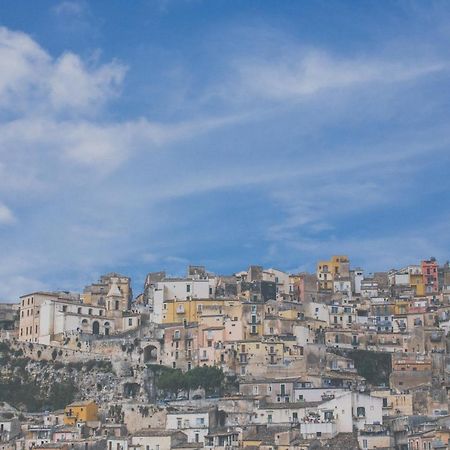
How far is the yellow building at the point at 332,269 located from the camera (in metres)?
113

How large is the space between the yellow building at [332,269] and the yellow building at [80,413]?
112 feet

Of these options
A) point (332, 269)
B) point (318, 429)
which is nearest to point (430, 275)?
point (332, 269)

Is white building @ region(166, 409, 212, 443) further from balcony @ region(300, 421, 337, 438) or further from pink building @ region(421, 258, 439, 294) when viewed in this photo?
pink building @ region(421, 258, 439, 294)

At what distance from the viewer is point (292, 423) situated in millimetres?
74500

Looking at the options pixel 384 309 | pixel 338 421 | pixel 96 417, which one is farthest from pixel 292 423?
pixel 384 309

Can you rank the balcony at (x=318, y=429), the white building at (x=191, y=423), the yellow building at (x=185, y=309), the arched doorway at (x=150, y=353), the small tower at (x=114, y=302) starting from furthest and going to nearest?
the small tower at (x=114, y=302) → the yellow building at (x=185, y=309) → the arched doorway at (x=150, y=353) → the white building at (x=191, y=423) → the balcony at (x=318, y=429)

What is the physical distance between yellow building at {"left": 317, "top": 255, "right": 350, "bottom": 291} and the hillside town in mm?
111

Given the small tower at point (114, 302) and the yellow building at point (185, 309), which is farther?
the small tower at point (114, 302)

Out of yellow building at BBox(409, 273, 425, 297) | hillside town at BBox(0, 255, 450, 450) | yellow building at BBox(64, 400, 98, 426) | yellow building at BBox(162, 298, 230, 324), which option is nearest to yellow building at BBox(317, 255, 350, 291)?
hillside town at BBox(0, 255, 450, 450)

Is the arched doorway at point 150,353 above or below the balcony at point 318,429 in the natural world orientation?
above

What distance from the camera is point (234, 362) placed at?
90.7 meters

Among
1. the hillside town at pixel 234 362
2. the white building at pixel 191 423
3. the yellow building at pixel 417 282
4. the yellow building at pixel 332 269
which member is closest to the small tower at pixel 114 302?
the hillside town at pixel 234 362

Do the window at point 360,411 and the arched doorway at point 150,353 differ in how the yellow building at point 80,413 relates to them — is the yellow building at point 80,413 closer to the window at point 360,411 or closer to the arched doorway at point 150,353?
the arched doorway at point 150,353

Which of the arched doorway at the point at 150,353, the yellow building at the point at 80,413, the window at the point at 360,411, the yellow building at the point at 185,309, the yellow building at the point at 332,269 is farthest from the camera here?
the yellow building at the point at 332,269
